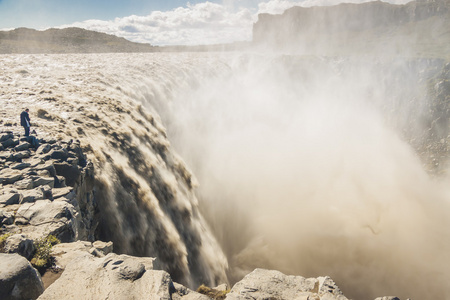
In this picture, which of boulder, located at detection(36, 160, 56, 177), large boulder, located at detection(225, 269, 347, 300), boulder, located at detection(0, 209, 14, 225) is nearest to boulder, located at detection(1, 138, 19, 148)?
boulder, located at detection(36, 160, 56, 177)

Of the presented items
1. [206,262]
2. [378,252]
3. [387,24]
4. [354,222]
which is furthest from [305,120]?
[387,24]

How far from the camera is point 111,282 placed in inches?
209

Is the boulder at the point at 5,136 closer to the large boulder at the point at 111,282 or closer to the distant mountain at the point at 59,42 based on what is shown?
the large boulder at the point at 111,282

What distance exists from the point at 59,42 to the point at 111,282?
2782 inches

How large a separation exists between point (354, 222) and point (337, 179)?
Answer: 12.6 meters

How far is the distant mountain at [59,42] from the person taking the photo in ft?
158

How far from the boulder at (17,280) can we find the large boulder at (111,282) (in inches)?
10.6

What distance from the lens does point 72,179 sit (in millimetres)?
Result: 8797

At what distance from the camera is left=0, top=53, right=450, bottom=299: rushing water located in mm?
12602

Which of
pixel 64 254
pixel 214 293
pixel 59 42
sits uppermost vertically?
pixel 59 42

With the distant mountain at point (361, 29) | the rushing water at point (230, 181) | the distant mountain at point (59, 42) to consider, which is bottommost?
the rushing water at point (230, 181)

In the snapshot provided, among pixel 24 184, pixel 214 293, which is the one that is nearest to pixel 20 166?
pixel 24 184

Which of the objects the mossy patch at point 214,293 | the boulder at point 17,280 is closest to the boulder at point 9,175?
the boulder at point 17,280

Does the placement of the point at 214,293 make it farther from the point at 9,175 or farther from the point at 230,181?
→ the point at 230,181
